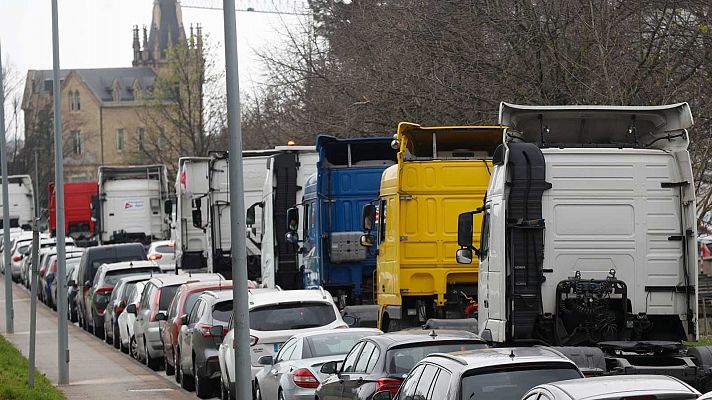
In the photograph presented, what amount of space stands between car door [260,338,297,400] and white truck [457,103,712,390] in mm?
2427

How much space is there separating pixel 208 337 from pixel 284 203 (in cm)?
594

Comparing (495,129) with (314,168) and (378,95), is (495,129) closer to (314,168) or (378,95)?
(314,168)

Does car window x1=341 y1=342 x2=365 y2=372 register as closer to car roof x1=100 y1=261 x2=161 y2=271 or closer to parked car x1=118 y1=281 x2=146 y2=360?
parked car x1=118 y1=281 x2=146 y2=360

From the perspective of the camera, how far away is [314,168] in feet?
84.5

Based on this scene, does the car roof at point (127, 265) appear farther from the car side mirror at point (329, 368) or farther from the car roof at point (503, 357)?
the car roof at point (503, 357)

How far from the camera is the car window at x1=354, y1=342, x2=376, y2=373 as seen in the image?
13.4 meters

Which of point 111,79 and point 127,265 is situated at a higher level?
point 111,79

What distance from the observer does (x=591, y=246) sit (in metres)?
14.5

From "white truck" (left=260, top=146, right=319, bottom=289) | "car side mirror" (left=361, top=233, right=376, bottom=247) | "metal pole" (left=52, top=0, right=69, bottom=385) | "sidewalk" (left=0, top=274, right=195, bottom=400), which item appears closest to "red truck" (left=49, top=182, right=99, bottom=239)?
"sidewalk" (left=0, top=274, right=195, bottom=400)

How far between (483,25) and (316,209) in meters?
5.01

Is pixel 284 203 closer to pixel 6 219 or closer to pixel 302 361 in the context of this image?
pixel 302 361

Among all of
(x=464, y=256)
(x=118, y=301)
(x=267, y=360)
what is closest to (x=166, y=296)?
(x=118, y=301)

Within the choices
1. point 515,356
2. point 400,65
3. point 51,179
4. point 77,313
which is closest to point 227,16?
point 515,356

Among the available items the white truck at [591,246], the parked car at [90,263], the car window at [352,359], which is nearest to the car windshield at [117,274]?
the parked car at [90,263]
